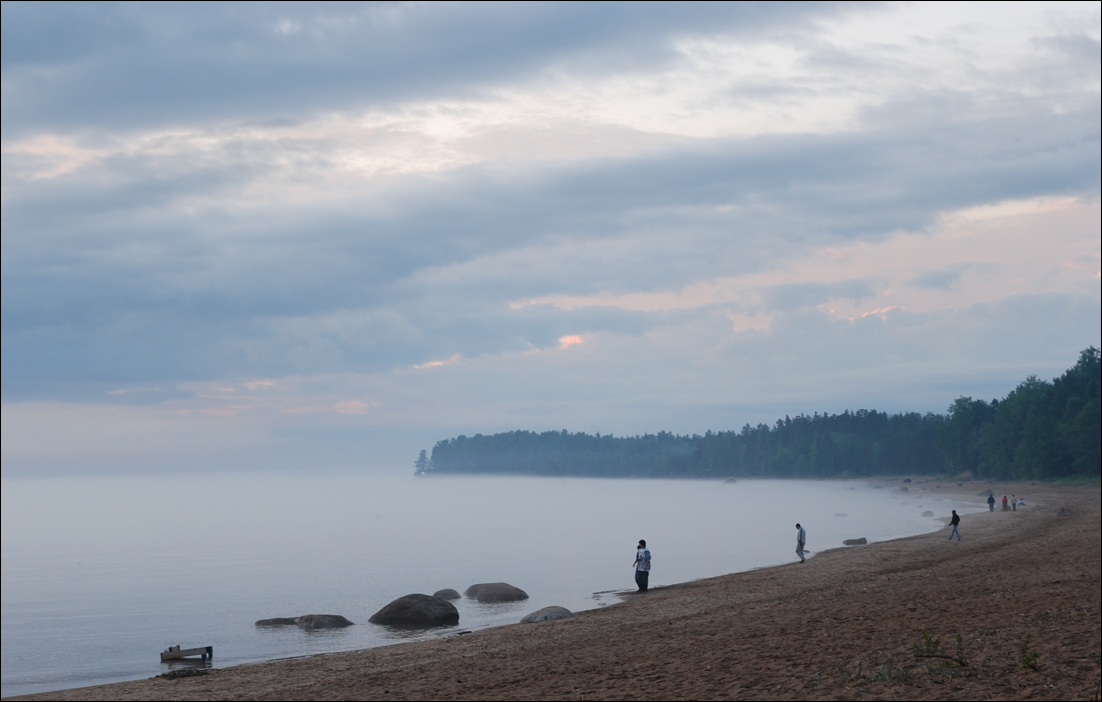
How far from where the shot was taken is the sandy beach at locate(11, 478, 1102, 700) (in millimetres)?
14539

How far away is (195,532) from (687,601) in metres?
97.1

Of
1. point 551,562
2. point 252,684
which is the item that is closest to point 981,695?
point 252,684

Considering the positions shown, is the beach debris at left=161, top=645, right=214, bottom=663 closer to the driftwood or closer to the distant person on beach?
the distant person on beach

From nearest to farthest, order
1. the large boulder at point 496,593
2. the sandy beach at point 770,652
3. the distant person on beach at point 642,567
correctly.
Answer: the sandy beach at point 770,652, the distant person on beach at point 642,567, the large boulder at point 496,593

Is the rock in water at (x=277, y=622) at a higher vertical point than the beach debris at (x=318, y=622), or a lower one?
lower

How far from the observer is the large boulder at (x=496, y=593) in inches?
1624

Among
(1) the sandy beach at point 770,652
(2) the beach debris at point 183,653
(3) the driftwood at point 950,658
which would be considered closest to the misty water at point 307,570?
(2) the beach debris at point 183,653

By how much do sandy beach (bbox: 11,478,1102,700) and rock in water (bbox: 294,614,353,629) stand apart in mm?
7817

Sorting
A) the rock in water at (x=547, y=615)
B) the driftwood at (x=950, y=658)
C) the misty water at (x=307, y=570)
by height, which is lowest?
the misty water at (x=307, y=570)

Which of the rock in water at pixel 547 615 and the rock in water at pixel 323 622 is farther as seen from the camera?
the rock in water at pixel 323 622

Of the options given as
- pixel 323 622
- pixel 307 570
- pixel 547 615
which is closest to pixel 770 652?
pixel 547 615

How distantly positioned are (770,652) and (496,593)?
83.2ft

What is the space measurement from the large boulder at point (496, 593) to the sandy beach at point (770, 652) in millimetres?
8774

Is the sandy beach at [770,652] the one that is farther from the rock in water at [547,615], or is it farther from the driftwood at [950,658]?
the rock in water at [547,615]
